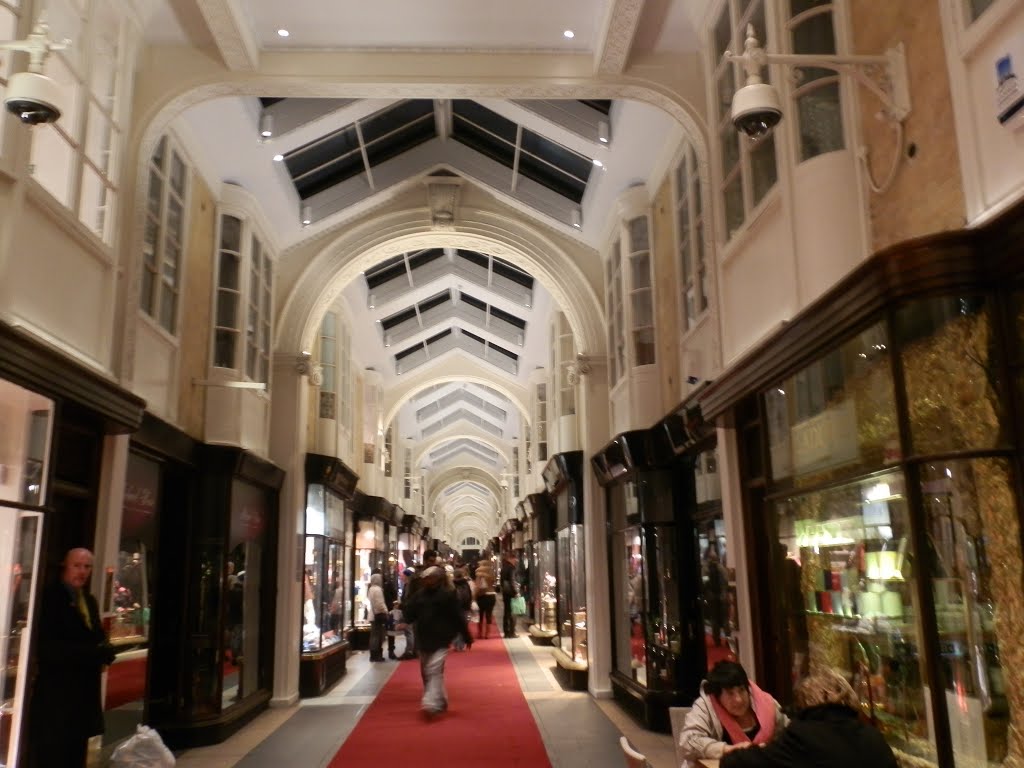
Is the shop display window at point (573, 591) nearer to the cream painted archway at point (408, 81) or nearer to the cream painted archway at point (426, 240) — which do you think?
the cream painted archway at point (426, 240)

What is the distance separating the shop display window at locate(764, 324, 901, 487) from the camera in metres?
3.91

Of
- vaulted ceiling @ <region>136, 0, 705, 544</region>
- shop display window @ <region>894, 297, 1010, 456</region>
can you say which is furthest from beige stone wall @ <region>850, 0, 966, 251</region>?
vaulted ceiling @ <region>136, 0, 705, 544</region>

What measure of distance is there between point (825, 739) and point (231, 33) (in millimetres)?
6113

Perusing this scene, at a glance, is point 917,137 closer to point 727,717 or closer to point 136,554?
point 727,717

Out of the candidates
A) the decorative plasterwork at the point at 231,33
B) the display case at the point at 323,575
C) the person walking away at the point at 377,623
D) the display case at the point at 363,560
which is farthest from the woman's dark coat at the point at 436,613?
the display case at the point at 363,560

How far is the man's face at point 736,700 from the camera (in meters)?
3.88

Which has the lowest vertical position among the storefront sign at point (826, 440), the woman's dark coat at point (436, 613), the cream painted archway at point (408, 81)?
the woman's dark coat at point (436, 613)

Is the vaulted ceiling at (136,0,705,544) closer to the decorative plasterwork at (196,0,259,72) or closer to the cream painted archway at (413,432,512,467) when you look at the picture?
the decorative plasterwork at (196,0,259,72)

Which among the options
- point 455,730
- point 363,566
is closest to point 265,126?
point 455,730

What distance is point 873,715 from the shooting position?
4.25 m

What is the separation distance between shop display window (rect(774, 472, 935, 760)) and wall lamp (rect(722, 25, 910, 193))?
156cm

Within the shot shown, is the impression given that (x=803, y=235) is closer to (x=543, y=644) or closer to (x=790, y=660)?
(x=790, y=660)

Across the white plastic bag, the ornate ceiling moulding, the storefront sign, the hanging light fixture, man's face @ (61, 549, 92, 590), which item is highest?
the ornate ceiling moulding

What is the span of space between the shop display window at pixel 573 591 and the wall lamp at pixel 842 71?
25.5 ft
